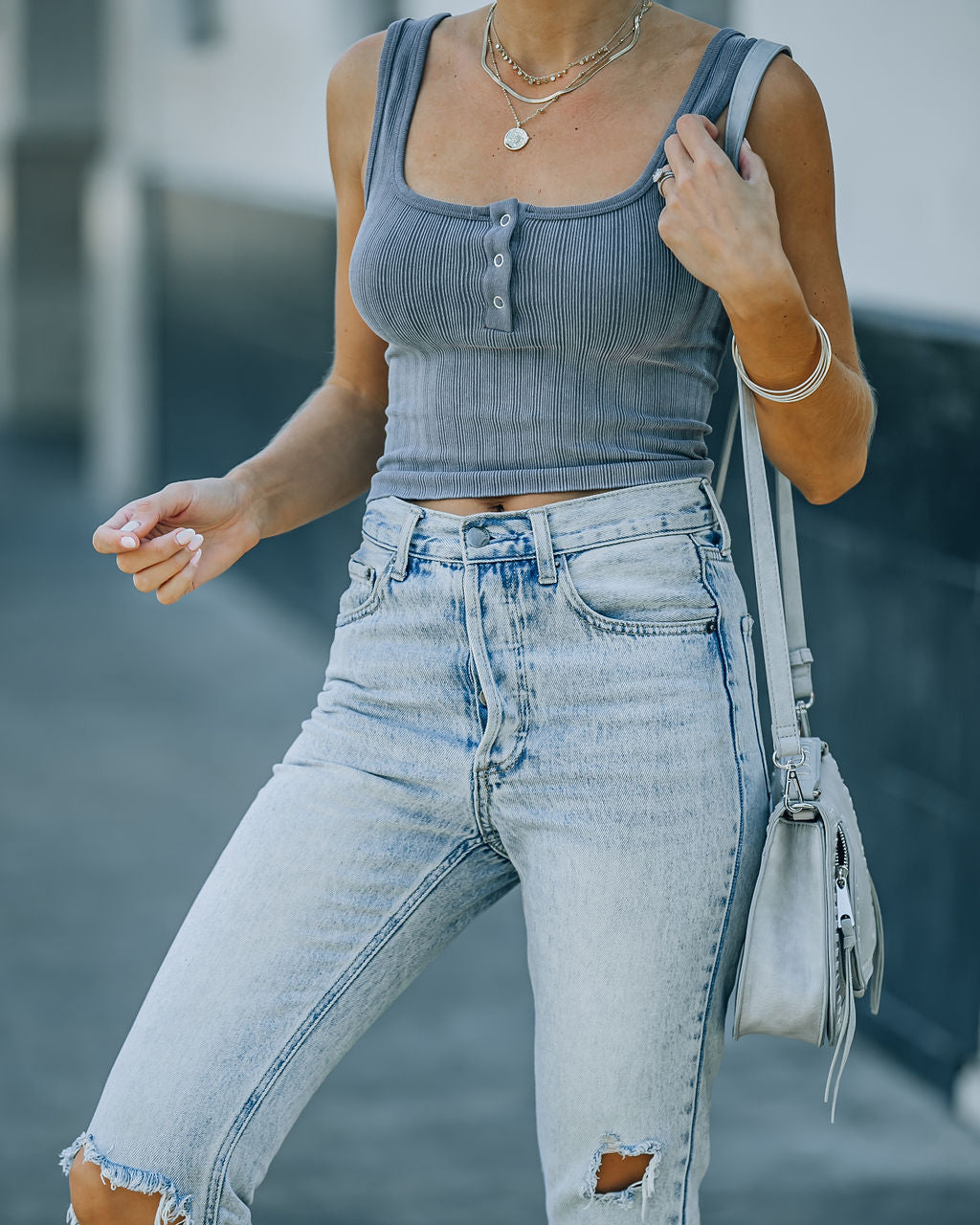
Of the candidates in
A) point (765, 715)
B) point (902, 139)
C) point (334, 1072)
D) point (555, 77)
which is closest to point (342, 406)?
point (555, 77)

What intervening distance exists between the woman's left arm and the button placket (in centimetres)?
16

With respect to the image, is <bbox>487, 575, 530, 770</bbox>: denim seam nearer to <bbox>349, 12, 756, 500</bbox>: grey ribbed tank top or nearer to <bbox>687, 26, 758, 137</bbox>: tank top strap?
<bbox>349, 12, 756, 500</bbox>: grey ribbed tank top

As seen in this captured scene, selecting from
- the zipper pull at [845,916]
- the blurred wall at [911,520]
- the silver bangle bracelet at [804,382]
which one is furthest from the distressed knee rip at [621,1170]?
the blurred wall at [911,520]

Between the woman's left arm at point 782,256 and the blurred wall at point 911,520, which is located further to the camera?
the blurred wall at point 911,520

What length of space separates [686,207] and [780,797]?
1.92ft

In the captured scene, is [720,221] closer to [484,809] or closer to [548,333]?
[548,333]

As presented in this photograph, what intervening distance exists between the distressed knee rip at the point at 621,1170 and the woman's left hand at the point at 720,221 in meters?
0.82

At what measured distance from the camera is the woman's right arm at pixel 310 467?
5.83 feet

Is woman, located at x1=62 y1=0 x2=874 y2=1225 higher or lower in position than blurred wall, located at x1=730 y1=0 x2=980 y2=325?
lower

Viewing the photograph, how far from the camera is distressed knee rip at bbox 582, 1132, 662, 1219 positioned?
1.71 metres

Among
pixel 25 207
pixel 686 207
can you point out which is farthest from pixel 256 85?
pixel 686 207

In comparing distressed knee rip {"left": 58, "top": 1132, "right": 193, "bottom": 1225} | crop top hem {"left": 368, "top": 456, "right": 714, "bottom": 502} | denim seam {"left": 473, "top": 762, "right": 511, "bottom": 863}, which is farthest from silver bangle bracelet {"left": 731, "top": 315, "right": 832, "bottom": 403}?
distressed knee rip {"left": 58, "top": 1132, "right": 193, "bottom": 1225}

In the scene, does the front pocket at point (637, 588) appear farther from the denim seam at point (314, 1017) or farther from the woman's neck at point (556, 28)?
the woman's neck at point (556, 28)

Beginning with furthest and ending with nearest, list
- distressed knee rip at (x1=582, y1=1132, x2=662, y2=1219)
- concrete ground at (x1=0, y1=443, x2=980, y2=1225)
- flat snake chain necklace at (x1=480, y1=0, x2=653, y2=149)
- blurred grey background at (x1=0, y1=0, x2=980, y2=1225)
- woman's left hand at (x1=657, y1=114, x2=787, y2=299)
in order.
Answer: blurred grey background at (x1=0, y1=0, x2=980, y2=1225)
concrete ground at (x1=0, y1=443, x2=980, y2=1225)
flat snake chain necklace at (x1=480, y1=0, x2=653, y2=149)
distressed knee rip at (x1=582, y1=1132, x2=662, y2=1219)
woman's left hand at (x1=657, y1=114, x2=787, y2=299)
